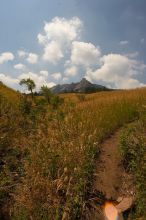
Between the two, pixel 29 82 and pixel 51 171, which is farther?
pixel 29 82

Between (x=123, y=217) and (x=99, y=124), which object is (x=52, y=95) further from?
(x=123, y=217)

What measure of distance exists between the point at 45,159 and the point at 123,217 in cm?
183

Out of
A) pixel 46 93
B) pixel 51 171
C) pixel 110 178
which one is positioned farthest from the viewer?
pixel 46 93

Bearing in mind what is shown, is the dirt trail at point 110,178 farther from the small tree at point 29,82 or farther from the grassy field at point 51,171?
the small tree at point 29,82

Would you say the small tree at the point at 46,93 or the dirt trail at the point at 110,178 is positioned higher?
the small tree at the point at 46,93

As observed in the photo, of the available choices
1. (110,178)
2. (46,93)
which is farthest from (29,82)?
(110,178)

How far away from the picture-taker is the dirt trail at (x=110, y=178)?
6562 mm

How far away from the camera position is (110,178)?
6.96 meters

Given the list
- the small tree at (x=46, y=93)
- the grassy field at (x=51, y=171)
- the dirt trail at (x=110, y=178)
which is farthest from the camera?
the small tree at (x=46, y=93)

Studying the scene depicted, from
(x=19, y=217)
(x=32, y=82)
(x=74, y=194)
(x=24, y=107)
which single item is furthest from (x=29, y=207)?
(x=32, y=82)

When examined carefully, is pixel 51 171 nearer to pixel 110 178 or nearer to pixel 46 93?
pixel 110 178

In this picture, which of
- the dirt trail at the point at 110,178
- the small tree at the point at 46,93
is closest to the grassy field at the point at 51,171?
the dirt trail at the point at 110,178

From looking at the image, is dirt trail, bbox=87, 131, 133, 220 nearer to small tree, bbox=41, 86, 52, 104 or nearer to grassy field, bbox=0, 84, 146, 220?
grassy field, bbox=0, 84, 146, 220

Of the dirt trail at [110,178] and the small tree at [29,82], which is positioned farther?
the small tree at [29,82]
